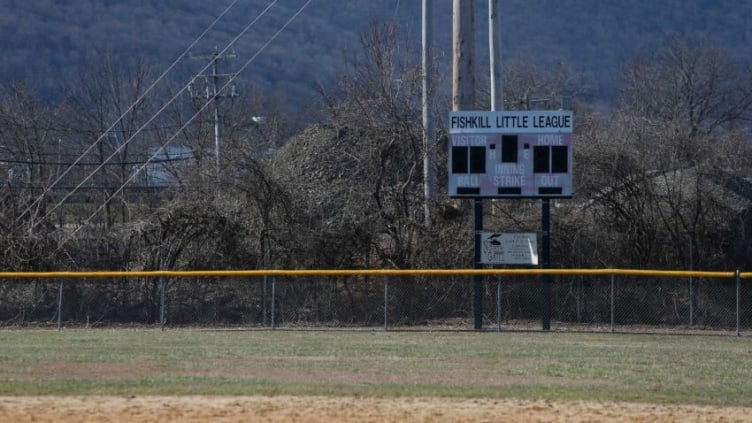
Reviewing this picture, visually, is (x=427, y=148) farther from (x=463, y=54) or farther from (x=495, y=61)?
(x=495, y=61)

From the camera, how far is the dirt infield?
45.0ft

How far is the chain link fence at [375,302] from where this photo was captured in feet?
91.0

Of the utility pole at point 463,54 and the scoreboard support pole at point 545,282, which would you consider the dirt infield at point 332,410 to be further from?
the utility pole at point 463,54

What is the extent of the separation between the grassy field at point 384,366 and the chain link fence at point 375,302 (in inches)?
119

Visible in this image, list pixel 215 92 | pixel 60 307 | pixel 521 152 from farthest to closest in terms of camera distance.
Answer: pixel 215 92, pixel 60 307, pixel 521 152

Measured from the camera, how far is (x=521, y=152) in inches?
1038

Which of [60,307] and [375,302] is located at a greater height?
[375,302]

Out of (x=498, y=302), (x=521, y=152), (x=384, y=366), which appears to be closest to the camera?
(x=384, y=366)

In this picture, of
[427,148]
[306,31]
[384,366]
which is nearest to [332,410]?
[384,366]

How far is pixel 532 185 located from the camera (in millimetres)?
26359

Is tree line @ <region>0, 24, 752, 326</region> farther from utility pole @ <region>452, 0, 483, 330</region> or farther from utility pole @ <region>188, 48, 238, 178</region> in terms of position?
utility pole @ <region>452, 0, 483, 330</region>

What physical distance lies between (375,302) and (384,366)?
994 centimetres

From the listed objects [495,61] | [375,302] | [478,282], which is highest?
[495,61]

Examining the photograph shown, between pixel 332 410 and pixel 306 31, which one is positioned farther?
pixel 306 31
